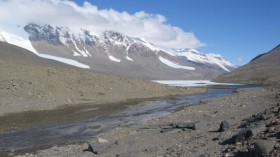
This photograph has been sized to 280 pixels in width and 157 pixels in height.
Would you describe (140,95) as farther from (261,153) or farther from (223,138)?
(261,153)

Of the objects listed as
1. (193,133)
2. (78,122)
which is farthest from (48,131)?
(193,133)

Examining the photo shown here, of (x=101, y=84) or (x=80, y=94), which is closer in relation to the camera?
(x=80, y=94)

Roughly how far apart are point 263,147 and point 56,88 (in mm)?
41572

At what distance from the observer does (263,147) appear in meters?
14.0

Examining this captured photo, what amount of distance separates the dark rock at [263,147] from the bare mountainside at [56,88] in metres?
28.4

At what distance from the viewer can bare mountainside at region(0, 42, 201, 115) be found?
147 feet

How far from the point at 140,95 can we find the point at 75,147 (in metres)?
42.4

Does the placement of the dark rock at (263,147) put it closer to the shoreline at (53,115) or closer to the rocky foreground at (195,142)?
the rocky foreground at (195,142)

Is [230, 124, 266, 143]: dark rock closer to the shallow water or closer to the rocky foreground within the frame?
the rocky foreground

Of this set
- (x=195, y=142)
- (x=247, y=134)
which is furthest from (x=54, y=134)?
(x=247, y=134)

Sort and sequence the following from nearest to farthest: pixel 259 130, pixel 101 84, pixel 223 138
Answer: pixel 259 130 < pixel 223 138 < pixel 101 84

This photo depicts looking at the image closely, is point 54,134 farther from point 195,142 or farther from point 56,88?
point 56,88

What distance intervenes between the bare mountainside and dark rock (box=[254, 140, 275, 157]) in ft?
93.3

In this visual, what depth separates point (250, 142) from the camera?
15.8 metres
